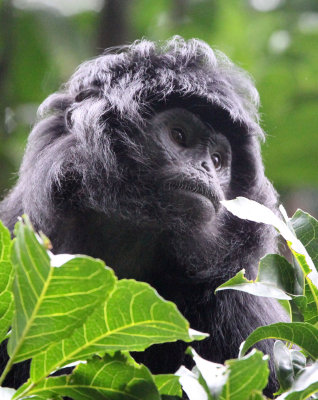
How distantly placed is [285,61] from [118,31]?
1444 millimetres

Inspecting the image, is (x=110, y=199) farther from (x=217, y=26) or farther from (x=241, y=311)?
(x=217, y=26)

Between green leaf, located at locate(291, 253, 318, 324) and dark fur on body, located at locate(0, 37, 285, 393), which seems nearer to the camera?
green leaf, located at locate(291, 253, 318, 324)

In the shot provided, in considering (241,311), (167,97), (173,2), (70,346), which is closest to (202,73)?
(167,97)

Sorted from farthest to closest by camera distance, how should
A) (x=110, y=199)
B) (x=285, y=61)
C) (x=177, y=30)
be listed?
(x=285, y=61), (x=177, y=30), (x=110, y=199)

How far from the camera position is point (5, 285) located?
1444 mm

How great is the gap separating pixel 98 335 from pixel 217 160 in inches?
84.2

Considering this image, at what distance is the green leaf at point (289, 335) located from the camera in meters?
1.60

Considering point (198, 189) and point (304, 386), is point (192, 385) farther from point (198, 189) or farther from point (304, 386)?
Answer: point (198, 189)

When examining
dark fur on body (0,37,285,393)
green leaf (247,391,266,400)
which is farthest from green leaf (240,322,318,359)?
dark fur on body (0,37,285,393)

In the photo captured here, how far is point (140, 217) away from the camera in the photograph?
10.2ft

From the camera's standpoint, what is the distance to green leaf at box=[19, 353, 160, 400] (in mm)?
1430

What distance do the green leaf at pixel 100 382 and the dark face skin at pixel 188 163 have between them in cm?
158

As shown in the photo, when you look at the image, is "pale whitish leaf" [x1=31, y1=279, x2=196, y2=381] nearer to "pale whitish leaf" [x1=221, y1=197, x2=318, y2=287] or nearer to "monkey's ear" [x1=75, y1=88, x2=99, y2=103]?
"pale whitish leaf" [x1=221, y1=197, x2=318, y2=287]

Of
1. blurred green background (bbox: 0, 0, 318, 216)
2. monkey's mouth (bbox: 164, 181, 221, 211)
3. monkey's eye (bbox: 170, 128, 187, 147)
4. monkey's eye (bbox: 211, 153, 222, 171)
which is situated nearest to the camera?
monkey's mouth (bbox: 164, 181, 221, 211)
